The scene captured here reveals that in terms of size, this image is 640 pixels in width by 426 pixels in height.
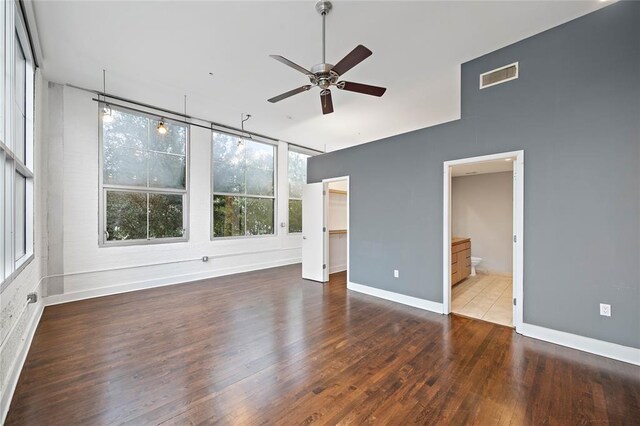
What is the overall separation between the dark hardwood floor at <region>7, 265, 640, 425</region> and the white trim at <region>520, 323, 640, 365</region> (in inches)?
3.8

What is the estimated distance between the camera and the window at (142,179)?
15.1 ft

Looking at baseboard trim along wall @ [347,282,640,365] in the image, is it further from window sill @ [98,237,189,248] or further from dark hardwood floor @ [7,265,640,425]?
window sill @ [98,237,189,248]

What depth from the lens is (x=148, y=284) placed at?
16.2 feet

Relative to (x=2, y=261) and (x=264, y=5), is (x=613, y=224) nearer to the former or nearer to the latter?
(x=264, y=5)

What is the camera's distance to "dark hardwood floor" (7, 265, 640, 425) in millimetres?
1861

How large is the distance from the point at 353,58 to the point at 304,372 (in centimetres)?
280

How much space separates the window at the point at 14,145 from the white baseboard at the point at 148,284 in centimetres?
128

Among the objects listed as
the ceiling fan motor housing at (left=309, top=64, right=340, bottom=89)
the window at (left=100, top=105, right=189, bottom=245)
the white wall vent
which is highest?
the white wall vent

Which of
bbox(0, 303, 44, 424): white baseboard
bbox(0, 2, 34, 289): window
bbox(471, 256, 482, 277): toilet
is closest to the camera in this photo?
bbox(0, 303, 44, 424): white baseboard

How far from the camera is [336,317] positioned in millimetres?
3600

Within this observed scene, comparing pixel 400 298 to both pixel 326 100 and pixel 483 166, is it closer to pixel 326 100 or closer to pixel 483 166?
pixel 483 166

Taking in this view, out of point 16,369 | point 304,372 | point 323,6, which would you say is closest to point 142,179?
point 16,369

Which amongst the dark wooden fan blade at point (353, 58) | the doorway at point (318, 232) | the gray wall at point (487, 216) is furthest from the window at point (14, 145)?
the gray wall at point (487, 216)

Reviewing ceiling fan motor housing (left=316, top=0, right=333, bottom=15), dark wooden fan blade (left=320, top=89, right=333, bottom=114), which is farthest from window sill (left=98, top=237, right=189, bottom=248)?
ceiling fan motor housing (left=316, top=0, right=333, bottom=15)
